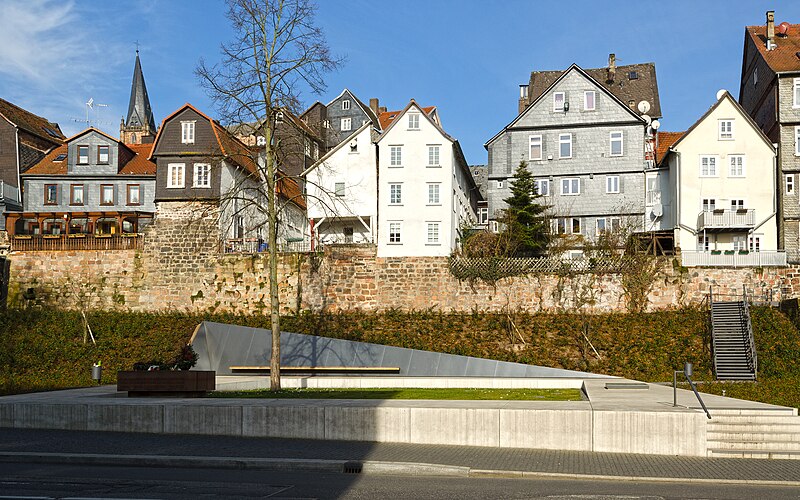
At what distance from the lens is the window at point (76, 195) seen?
4581 cm

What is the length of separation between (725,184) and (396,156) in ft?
56.0

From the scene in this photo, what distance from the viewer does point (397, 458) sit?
13984 millimetres

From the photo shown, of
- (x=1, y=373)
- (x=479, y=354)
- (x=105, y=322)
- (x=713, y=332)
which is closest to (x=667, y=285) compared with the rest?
(x=713, y=332)

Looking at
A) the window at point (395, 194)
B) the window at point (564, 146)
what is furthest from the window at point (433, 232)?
the window at point (564, 146)

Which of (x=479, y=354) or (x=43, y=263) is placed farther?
(x=43, y=263)

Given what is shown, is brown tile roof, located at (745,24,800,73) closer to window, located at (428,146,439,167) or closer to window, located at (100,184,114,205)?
window, located at (428,146,439,167)

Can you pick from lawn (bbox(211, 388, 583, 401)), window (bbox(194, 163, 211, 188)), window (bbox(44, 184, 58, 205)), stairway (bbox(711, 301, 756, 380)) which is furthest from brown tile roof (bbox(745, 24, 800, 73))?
window (bbox(44, 184, 58, 205))

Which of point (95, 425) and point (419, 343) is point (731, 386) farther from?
point (95, 425)

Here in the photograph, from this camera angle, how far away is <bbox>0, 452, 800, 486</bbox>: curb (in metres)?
12.7

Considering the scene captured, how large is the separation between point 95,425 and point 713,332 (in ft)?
76.1

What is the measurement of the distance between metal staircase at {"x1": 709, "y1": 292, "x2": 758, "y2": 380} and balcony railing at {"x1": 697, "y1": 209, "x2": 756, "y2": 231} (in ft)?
22.7

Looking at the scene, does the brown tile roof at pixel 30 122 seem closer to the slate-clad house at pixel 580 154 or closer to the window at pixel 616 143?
the slate-clad house at pixel 580 154

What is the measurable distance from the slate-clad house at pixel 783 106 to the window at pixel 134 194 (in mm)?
35042

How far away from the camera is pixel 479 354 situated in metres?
33.5
